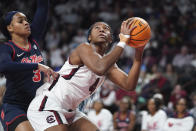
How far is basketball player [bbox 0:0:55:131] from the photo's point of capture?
11.6 ft

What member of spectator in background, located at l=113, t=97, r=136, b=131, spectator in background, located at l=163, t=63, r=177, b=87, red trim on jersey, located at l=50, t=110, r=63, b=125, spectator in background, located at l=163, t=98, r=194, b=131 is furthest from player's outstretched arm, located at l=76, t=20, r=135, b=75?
spectator in background, located at l=163, t=63, r=177, b=87

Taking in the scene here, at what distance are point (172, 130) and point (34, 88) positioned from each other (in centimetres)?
456

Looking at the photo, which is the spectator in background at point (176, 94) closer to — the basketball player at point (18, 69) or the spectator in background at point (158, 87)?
the spectator in background at point (158, 87)

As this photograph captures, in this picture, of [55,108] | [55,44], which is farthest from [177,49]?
[55,108]

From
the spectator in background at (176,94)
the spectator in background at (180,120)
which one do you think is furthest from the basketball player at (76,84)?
the spectator in background at (176,94)

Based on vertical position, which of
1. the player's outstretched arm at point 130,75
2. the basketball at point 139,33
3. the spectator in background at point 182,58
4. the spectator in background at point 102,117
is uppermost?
the basketball at point 139,33

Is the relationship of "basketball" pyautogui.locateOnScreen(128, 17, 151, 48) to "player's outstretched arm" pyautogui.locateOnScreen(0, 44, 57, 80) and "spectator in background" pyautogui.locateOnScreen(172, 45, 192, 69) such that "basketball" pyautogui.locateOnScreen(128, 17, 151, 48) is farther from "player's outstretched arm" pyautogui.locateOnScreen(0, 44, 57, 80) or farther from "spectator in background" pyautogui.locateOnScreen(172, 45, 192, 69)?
"spectator in background" pyautogui.locateOnScreen(172, 45, 192, 69)

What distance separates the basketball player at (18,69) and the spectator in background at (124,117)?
4.64 meters

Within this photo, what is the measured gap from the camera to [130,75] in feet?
12.2

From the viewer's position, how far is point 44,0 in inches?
171

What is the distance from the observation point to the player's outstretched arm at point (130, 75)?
12.2ft

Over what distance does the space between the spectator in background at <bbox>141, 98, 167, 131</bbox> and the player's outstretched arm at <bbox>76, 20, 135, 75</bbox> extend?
462 cm

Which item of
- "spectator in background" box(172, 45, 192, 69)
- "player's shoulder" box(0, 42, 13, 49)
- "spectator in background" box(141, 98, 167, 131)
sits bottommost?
"spectator in background" box(141, 98, 167, 131)

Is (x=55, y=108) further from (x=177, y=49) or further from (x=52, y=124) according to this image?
(x=177, y=49)
